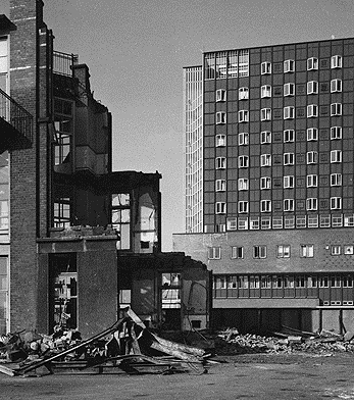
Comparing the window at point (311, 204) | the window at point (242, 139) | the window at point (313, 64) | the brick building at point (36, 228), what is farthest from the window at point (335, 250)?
the brick building at point (36, 228)

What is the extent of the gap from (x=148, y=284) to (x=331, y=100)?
53.2 metres

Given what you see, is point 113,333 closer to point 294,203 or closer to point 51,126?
point 51,126

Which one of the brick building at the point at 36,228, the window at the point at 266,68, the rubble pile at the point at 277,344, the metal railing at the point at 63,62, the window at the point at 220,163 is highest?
the window at the point at 266,68

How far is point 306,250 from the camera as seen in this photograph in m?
62.2

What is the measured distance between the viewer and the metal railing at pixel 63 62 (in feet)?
116

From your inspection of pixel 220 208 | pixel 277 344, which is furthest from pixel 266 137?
pixel 277 344

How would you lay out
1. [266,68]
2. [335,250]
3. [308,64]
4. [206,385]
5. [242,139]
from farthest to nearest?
[242,139] < [266,68] < [308,64] < [335,250] < [206,385]

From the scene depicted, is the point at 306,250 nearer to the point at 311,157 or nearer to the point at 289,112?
the point at 311,157

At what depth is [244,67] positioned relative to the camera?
8219 cm

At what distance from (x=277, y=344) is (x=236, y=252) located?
3332cm

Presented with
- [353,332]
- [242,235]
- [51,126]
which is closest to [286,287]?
[242,235]

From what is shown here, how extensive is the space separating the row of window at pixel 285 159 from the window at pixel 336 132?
61.2 inches

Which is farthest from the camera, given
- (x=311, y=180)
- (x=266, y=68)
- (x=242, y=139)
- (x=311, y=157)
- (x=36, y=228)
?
(x=242, y=139)

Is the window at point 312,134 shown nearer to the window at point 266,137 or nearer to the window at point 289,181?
the window at point 266,137
